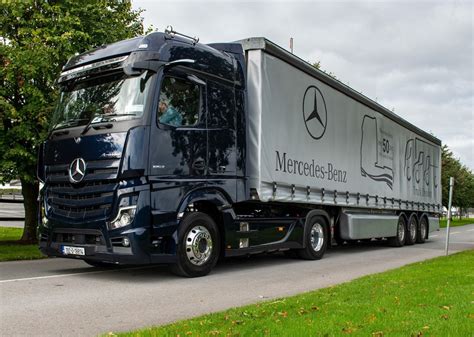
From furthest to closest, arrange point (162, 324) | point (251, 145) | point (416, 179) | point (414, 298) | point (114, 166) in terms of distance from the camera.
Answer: point (416, 179)
point (251, 145)
point (114, 166)
point (414, 298)
point (162, 324)

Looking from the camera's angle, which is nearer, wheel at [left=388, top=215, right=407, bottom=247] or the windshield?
the windshield

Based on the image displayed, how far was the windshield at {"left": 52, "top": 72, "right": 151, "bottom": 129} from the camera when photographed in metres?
7.95

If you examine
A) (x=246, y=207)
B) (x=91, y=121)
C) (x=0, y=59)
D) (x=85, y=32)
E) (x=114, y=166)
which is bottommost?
(x=246, y=207)

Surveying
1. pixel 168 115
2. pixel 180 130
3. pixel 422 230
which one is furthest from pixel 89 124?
pixel 422 230

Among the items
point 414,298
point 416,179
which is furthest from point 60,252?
point 416,179

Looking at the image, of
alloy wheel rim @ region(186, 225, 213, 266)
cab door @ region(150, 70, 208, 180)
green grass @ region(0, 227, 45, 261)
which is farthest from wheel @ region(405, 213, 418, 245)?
green grass @ region(0, 227, 45, 261)

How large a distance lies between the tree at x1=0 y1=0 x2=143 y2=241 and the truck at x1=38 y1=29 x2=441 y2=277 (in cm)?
312

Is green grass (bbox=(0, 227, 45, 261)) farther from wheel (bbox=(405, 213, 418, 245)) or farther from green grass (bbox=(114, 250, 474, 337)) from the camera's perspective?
wheel (bbox=(405, 213, 418, 245))

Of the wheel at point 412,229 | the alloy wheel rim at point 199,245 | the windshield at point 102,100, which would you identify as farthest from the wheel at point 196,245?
the wheel at point 412,229

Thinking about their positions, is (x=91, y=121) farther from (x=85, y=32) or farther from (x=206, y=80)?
(x=85, y=32)

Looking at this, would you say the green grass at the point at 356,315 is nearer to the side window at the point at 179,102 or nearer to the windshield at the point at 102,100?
the side window at the point at 179,102

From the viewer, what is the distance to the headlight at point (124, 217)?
7.63m

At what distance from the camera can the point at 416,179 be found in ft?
62.1

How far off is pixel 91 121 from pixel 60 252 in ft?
6.83
